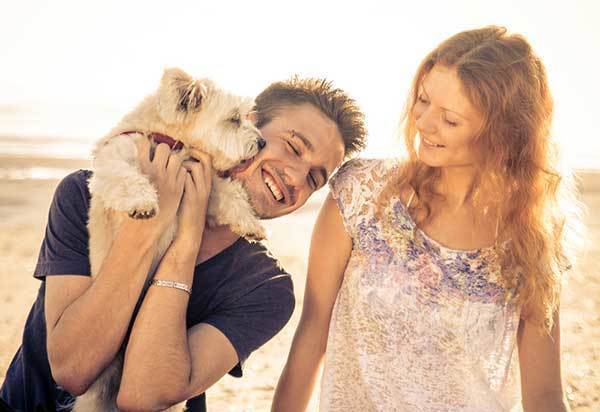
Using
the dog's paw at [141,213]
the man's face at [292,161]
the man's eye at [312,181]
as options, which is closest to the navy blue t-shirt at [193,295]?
the dog's paw at [141,213]

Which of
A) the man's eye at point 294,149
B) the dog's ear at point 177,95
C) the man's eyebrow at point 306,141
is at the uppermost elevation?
the dog's ear at point 177,95

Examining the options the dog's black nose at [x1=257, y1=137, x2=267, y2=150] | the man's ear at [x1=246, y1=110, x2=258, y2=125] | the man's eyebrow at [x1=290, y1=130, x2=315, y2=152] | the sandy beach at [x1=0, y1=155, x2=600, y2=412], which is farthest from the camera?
the sandy beach at [x1=0, y1=155, x2=600, y2=412]

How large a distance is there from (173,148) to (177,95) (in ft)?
0.83

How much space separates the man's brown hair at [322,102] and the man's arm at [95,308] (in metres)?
0.97

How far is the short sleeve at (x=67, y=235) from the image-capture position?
2.47 meters

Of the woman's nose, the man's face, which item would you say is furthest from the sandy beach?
the man's face

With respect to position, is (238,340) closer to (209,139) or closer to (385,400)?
(385,400)

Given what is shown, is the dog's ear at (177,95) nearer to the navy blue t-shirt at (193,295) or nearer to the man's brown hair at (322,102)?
the man's brown hair at (322,102)

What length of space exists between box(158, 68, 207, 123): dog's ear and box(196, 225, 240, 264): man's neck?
55 cm

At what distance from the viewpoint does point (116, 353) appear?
2.51 metres

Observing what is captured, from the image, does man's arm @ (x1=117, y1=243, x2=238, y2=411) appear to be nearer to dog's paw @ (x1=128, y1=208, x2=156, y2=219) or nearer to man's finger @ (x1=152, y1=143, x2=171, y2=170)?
dog's paw @ (x1=128, y1=208, x2=156, y2=219)

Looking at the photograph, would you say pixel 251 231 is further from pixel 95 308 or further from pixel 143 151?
pixel 95 308

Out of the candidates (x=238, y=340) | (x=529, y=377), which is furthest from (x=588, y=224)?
(x=238, y=340)

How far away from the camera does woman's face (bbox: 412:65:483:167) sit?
2.72m
